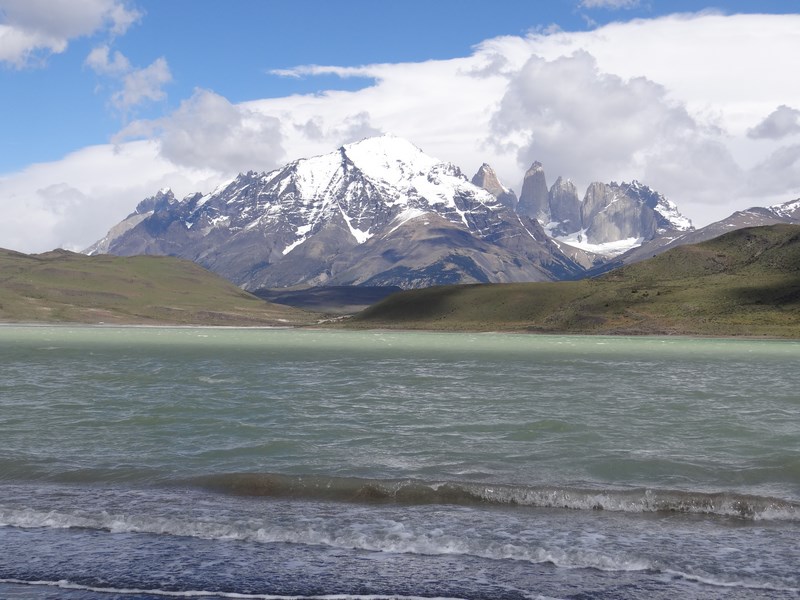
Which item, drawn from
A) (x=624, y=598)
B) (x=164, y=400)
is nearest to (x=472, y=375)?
(x=164, y=400)

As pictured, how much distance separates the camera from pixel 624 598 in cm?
1653

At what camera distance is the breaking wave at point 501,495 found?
2489 cm

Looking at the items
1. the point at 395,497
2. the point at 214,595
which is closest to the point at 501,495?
the point at 395,497

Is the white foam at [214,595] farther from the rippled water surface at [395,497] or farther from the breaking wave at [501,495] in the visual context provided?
the breaking wave at [501,495]

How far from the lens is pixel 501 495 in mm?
26219

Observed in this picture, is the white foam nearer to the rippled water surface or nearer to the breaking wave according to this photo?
the rippled water surface

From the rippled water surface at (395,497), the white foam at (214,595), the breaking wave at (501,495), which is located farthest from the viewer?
the breaking wave at (501,495)

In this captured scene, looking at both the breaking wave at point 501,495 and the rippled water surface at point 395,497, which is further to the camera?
the breaking wave at point 501,495

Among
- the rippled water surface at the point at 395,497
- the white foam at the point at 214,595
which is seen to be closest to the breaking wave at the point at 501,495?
the rippled water surface at the point at 395,497

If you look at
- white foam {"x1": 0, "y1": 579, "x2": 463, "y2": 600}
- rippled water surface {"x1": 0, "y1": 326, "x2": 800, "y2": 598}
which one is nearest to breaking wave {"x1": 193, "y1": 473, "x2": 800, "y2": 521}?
rippled water surface {"x1": 0, "y1": 326, "x2": 800, "y2": 598}

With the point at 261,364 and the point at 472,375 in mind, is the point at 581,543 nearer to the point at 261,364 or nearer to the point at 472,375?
the point at 472,375

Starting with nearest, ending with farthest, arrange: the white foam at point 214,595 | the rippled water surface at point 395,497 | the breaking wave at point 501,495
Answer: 1. the white foam at point 214,595
2. the rippled water surface at point 395,497
3. the breaking wave at point 501,495

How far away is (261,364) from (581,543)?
82557 mm

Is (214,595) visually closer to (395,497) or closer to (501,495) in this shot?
(395,497)
